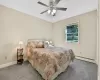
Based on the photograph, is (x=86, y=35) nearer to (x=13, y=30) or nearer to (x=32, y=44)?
(x=32, y=44)

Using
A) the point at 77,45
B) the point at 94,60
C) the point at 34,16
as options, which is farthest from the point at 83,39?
the point at 34,16

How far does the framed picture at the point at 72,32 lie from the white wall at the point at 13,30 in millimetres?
2037

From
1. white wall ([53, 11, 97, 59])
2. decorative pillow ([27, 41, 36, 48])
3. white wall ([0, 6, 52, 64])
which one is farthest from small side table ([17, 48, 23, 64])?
white wall ([53, 11, 97, 59])

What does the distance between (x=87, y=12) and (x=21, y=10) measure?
3464 mm

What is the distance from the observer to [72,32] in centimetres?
487

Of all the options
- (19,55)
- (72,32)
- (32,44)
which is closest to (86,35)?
(72,32)

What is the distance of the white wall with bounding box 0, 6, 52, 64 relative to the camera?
344cm

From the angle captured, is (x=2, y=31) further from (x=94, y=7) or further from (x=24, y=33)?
(x=94, y=7)

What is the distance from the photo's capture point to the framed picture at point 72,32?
15.0 ft

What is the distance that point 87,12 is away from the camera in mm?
4012

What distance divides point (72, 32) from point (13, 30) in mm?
3400

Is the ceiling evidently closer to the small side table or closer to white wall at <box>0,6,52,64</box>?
white wall at <box>0,6,52,64</box>

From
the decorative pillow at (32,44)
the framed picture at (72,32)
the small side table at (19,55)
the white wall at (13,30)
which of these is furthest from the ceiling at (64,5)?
the small side table at (19,55)

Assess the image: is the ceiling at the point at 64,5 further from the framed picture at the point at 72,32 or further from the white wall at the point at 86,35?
the framed picture at the point at 72,32
